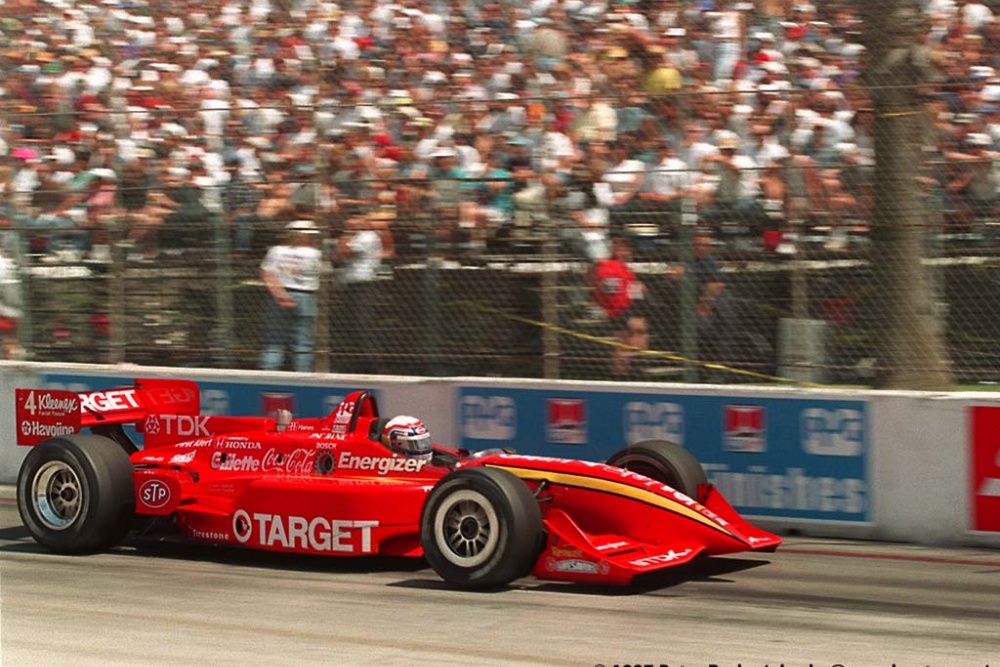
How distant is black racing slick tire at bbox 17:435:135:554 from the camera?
27.9ft

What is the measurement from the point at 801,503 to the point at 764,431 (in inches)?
20.8

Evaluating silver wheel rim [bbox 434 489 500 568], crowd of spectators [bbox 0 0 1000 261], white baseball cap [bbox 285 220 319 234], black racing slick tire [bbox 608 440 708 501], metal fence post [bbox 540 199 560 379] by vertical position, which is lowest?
silver wheel rim [bbox 434 489 500 568]

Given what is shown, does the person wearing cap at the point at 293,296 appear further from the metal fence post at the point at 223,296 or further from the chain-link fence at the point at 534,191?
the metal fence post at the point at 223,296

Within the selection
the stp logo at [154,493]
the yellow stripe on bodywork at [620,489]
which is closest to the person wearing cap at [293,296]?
the stp logo at [154,493]

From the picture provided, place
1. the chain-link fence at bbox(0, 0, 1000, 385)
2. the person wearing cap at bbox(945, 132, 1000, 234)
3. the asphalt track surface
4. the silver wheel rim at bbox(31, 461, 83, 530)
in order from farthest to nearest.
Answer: the chain-link fence at bbox(0, 0, 1000, 385) → the person wearing cap at bbox(945, 132, 1000, 234) → the silver wheel rim at bbox(31, 461, 83, 530) → the asphalt track surface

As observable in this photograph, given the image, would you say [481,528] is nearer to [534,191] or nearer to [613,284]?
[613,284]

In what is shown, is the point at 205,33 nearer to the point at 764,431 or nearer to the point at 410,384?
the point at 410,384

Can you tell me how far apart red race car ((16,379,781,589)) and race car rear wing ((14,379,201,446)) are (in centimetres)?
1

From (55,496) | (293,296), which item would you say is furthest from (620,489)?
(293,296)

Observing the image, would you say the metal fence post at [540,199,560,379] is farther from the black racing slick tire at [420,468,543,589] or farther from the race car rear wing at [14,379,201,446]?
the black racing slick tire at [420,468,543,589]

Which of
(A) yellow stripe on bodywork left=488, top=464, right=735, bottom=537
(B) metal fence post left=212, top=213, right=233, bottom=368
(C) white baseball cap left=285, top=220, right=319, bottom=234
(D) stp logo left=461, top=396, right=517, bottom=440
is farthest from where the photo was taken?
(B) metal fence post left=212, top=213, right=233, bottom=368

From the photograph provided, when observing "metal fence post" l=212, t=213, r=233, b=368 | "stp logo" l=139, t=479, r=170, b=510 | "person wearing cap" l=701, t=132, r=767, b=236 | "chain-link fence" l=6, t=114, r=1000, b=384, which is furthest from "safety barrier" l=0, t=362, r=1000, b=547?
"stp logo" l=139, t=479, r=170, b=510

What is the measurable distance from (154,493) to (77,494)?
1.58 feet

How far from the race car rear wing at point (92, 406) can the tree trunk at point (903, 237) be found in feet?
15.2
